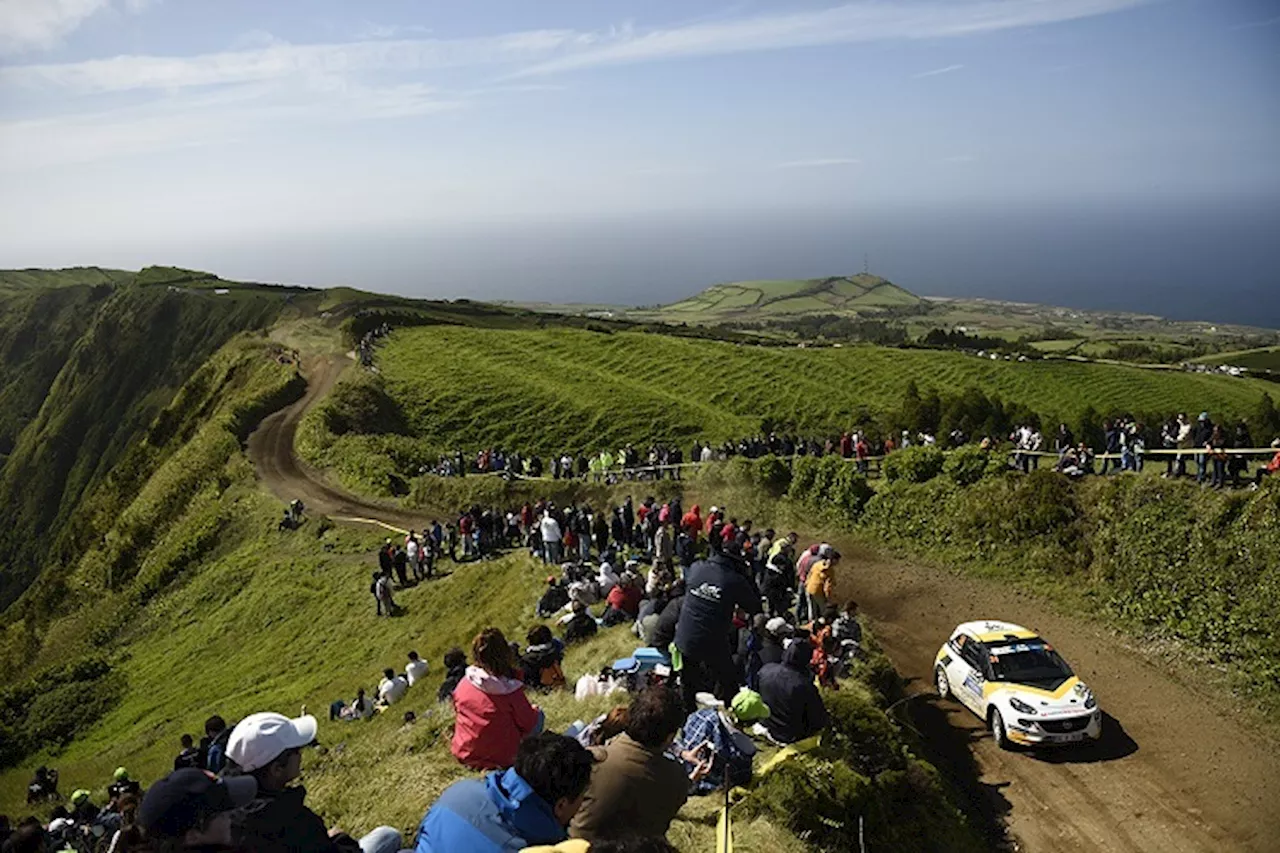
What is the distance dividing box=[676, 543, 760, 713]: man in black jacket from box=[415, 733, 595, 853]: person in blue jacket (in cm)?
452

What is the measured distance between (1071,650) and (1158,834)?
6.53 m

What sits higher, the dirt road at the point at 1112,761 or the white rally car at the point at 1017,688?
the white rally car at the point at 1017,688

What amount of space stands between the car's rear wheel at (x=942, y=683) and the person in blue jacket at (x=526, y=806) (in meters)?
13.3

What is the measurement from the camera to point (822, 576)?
16.7 meters

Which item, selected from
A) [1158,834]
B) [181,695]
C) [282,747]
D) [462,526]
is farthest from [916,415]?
[282,747]

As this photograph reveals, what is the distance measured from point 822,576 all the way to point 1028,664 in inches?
162

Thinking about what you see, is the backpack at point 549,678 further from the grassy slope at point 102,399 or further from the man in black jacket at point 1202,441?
the grassy slope at point 102,399

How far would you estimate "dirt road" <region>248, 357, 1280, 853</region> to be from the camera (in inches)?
502

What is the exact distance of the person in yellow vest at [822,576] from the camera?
54.5 ft

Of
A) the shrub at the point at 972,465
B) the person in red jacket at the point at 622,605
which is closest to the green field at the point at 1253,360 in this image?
the shrub at the point at 972,465

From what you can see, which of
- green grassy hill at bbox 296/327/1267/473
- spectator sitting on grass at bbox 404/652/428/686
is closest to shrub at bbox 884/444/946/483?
spectator sitting on grass at bbox 404/652/428/686

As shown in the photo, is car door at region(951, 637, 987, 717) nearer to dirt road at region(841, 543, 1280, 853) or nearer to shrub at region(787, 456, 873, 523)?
dirt road at region(841, 543, 1280, 853)

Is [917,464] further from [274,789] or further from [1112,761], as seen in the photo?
[274,789]

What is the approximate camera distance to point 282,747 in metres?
5.93
